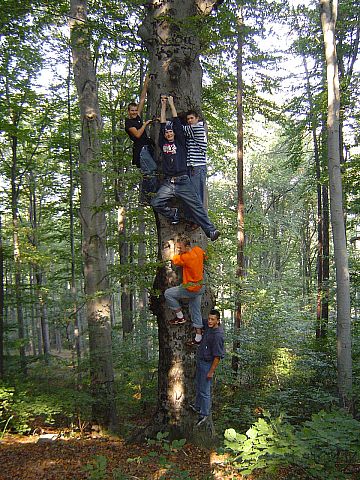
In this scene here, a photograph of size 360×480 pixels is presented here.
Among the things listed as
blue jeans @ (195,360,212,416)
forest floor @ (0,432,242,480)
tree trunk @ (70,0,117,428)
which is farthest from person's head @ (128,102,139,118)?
forest floor @ (0,432,242,480)

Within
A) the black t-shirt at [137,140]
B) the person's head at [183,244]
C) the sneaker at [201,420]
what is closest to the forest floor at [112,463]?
the sneaker at [201,420]

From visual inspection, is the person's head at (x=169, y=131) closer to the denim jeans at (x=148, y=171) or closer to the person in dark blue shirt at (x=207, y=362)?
the denim jeans at (x=148, y=171)

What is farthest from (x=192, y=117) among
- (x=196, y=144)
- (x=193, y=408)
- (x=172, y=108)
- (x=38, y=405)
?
(x=38, y=405)

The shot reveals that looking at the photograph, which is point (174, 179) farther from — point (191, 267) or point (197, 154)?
point (191, 267)

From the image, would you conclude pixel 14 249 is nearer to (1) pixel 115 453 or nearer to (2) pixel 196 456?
(1) pixel 115 453

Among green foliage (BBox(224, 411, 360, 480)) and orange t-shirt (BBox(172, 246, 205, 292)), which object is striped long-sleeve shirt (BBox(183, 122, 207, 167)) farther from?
green foliage (BBox(224, 411, 360, 480))

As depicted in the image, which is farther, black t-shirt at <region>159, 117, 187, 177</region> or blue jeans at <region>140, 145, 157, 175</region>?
blue jeans at <region>140, 145, 157, 175</region>

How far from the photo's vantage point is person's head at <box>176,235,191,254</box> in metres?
4.49

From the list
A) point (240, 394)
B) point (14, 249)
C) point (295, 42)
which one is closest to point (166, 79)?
point (240, 394)

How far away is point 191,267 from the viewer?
4.30 metres

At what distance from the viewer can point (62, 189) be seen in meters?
14.1

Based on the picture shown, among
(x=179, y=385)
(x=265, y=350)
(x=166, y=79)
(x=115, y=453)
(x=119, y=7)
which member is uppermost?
(x=119, y=7)

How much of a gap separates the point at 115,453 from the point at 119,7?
22.7 feet

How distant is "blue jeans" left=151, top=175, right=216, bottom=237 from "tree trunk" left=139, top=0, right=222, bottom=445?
17 centimetres
